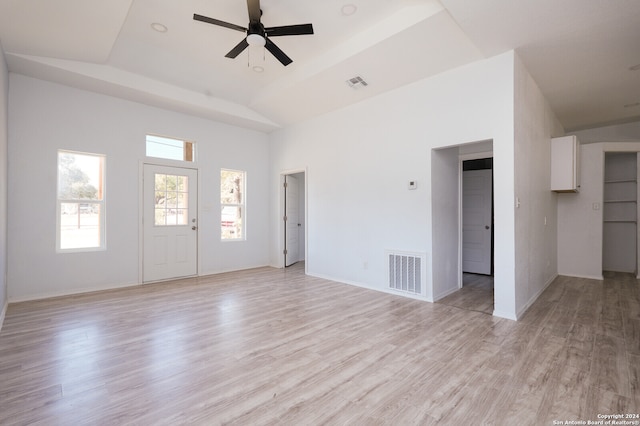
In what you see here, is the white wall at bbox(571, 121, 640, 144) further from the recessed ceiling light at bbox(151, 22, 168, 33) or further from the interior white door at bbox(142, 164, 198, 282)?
the interior white door at bbox(142, 164, 198, 282)

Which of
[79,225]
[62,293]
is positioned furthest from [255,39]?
[62,293]

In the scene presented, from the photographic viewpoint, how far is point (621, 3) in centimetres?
262

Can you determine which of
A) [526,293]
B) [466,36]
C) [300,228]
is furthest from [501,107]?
[300,228]

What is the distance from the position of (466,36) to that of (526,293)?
3198mm

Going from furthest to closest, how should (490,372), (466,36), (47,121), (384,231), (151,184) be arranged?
(151,184) < (384,231) < (47,121) < (466,36) < (490,372)

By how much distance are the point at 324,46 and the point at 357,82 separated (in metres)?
0.74

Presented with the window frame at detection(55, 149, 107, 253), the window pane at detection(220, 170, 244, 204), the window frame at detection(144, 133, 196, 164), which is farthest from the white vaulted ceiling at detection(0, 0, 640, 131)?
the window pane at detection(220, 170, 244, 204)

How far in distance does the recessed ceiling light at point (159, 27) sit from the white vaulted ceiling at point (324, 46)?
0.05 m

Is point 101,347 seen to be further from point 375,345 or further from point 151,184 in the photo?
point 151,184

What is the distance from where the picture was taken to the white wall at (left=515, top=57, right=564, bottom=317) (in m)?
3.56

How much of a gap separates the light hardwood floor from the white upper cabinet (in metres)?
1.88

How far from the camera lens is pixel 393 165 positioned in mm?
4531

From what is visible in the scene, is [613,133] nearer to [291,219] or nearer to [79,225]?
[291,219]

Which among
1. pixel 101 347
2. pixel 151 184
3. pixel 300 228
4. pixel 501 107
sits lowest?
pixel 101 347
